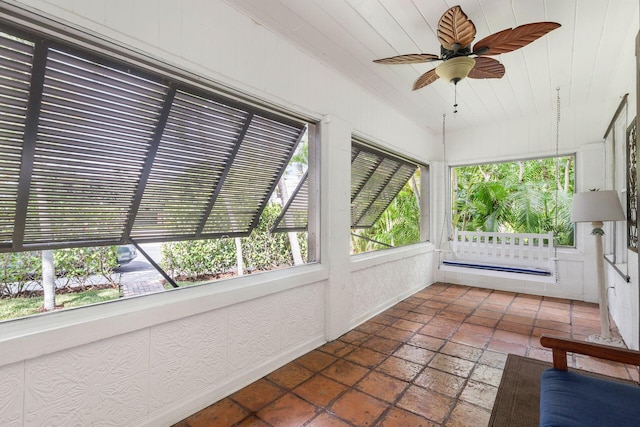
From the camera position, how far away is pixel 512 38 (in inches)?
70.5

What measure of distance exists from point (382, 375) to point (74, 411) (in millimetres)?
1828

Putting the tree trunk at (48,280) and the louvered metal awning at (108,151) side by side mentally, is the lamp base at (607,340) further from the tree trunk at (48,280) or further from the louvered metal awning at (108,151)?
the tree trunk at (48,280)

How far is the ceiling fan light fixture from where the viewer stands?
1.98m

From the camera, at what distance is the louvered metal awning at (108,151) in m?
→ 1.38

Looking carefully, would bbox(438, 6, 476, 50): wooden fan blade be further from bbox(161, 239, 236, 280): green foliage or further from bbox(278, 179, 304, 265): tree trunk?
bbox(161, 239, 236, 280): green foliage

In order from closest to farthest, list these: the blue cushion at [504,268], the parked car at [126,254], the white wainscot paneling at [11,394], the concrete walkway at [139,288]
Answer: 1. the white wainscot paneling at [11,394]
2. the concrete walkway at [139,288]
3. the parked car at [126,254]
4. the blue cushion at [504,268]

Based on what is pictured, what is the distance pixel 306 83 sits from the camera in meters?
2.55

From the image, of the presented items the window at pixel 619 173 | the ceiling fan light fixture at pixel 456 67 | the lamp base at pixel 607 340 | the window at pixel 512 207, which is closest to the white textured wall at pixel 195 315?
the ceiling fan light fixture at pixel 456 67

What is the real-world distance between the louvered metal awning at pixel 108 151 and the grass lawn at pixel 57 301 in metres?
0.27

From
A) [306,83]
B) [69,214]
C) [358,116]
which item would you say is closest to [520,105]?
[358,116]

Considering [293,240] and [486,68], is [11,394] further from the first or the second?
[486,68]

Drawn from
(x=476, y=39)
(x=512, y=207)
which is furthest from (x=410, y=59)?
(x=512, y=207)

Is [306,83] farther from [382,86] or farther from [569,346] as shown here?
[569,346]

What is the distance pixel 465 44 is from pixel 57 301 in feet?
9.08
